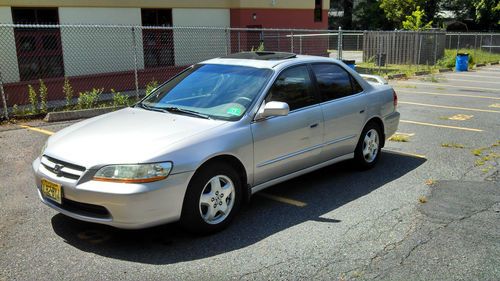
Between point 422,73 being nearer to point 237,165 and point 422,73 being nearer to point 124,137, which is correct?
point 237,165

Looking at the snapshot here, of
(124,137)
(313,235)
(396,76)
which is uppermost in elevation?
(124,137)

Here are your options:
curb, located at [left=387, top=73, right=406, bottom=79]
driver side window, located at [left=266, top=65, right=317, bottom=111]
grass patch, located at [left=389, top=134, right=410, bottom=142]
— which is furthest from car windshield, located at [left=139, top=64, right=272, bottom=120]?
curb, located at [left=387, top=73, right=406, bottom=79]

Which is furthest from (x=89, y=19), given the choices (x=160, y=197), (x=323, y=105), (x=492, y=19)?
(x=492, y=19)

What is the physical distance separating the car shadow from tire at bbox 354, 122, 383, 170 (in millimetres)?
275

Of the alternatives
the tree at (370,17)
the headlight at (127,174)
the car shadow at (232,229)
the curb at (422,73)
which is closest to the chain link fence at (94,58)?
the curb at (422,73)

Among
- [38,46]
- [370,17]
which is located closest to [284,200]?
[38,46]

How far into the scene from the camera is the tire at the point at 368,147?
20.1 ft

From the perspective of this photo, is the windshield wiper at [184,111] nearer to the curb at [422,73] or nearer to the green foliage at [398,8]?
the curb at [422,73]

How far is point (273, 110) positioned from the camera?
15.1 feet

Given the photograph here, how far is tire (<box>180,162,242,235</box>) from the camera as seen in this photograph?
161 inches

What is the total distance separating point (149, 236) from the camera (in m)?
4.29

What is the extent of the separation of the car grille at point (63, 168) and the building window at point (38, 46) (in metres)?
9.74

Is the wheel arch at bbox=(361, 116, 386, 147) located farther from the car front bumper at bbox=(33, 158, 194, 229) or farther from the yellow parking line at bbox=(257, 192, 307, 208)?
the car front bumper at bbox=(33, 158, 194, 229)

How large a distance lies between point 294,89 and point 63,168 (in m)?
2.54
